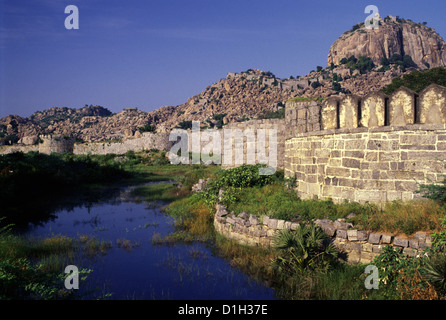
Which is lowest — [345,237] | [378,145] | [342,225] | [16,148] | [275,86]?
[345,237]

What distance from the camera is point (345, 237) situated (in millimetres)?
7012

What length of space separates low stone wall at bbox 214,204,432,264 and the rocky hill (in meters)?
93.0

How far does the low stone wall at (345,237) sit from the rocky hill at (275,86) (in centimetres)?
9301

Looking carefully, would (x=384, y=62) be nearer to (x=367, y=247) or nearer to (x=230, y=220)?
(x=230, y=220)

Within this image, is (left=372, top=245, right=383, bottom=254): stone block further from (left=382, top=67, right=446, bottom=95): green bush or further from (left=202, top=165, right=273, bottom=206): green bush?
(left=382, top=67, right=446, bottom=95): green bush

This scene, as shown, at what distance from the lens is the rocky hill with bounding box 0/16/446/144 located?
11044cm

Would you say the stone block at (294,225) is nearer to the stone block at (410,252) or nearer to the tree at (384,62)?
the stone block at (410,252)

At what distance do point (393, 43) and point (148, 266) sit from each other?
17658cm

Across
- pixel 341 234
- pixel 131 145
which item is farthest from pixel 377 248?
pixel 131 145

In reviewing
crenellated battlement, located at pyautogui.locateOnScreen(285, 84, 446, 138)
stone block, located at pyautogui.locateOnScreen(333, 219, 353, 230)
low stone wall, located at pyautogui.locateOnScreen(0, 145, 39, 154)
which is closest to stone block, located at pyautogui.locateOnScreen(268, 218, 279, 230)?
stone block, located at pyautogui.locateOnScreen(333, 219, 353, 230)

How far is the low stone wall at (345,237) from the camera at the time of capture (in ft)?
20.6
